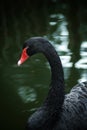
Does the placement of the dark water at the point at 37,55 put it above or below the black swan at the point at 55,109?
below

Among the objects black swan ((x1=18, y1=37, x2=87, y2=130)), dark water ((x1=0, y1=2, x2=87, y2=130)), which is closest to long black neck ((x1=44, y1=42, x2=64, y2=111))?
black swan ((x1=18, y1=37, x2=87, y2=130))

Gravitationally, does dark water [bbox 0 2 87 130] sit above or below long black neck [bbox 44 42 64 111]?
below

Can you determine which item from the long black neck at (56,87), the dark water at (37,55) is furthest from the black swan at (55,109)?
the dark water at (37,55)

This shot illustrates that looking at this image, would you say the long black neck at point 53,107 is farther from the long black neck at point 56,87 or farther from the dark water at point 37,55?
the dark water at point 37,55

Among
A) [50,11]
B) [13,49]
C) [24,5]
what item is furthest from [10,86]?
[24,5]

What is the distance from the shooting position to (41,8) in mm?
7129

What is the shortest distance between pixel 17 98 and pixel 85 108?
3.35 ft

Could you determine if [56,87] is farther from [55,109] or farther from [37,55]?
[37,55]

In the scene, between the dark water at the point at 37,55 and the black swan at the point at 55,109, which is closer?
the black swan at the point at 55,109

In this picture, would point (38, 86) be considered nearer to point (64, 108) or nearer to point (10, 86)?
point (10, 86)

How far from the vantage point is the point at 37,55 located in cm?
482

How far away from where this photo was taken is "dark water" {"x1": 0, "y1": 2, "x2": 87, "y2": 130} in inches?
145

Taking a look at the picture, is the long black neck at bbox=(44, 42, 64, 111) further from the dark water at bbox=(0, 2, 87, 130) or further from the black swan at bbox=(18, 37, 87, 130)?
the dark water at bbox=(0, 2, 87, 130)

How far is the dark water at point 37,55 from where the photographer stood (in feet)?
12.1
